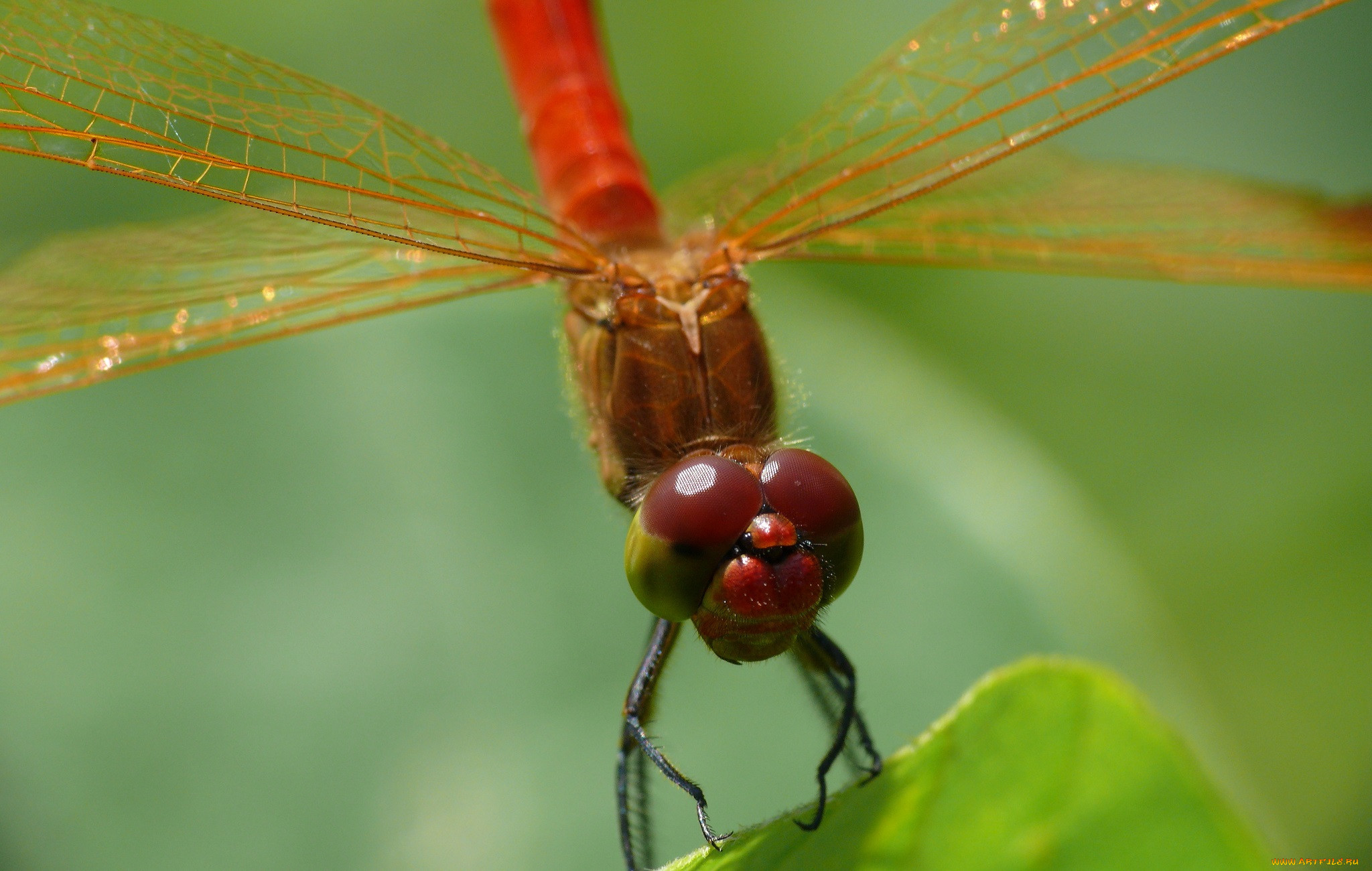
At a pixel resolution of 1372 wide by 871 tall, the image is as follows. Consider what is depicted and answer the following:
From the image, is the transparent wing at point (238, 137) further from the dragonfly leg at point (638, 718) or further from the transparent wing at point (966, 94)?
the dragonfly leg at point (638, 718)

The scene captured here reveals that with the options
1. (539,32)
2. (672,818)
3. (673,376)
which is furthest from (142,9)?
(672,818)

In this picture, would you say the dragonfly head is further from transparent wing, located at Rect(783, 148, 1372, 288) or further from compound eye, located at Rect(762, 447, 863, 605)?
transparent wing, located at Rect(783, 148, 1372, 288)

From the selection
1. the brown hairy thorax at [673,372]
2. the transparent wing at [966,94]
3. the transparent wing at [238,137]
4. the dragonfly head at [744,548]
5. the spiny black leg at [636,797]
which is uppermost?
the transparent wing at [238,137]

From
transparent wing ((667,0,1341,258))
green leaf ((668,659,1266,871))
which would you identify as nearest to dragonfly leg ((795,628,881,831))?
green leaf ((668,659,1266,871))

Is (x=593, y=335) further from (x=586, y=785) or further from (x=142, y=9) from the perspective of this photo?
(x=142, y=9)

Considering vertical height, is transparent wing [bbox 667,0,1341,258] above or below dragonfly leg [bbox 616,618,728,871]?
above

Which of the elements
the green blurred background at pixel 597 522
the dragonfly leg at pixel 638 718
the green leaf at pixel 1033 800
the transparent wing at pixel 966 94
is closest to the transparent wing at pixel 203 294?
the green blurred background at pixel 597 522

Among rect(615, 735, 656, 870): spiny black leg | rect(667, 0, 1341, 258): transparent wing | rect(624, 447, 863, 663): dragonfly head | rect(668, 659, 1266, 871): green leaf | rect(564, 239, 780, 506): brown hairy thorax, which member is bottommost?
rect(615, 735, 656, 870): spiny black leg

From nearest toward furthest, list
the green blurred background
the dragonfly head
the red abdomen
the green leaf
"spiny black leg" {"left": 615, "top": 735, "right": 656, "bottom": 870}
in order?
the green leaf < the dragonfly head < "spiny black leg" {"left": 615, "top": 735, "right": 656, "bottom": 870} < the green blurred background < the red abdomen
